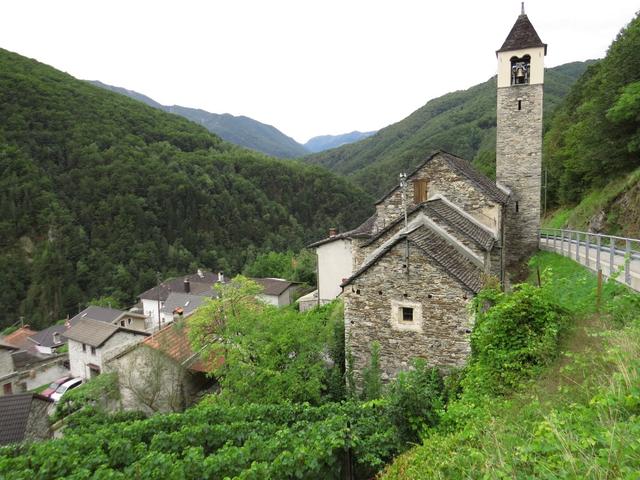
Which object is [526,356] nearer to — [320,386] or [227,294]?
[320,386]

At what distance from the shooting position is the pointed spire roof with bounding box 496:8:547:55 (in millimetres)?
20078

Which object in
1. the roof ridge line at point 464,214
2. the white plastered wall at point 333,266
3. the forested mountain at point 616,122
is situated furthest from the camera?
the white plastered wall at point 333,266

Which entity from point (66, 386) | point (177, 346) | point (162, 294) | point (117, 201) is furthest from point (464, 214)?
point (117, 201)

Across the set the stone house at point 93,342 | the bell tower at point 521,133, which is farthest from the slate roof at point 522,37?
the stone house at point 93,342

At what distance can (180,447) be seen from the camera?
8.99 m

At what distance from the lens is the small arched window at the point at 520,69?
20.2m

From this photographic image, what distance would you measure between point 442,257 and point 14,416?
758 inches

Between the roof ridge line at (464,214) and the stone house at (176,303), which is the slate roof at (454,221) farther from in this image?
the stone house at (176,303)

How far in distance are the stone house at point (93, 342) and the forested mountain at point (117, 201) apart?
4582cm

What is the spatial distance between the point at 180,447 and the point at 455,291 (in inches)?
311

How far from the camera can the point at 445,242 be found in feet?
38.2

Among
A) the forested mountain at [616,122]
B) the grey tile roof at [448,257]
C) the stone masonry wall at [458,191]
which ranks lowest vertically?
the grey tile roof at [448,257]

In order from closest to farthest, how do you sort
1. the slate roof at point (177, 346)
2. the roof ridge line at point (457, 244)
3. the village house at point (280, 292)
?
the roof ridge line at point (457, 244) < the slate roof at point (177, 346) < the village house at point (280, 292)

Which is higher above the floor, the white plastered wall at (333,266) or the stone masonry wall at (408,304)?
the stone masonry wall at (408,304)
